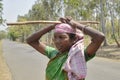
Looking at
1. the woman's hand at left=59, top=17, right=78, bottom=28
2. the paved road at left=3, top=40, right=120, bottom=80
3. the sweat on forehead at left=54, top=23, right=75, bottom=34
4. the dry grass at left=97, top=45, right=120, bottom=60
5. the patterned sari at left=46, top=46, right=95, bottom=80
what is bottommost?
the dry grass at left=97, top=45, right=120, bottom=60

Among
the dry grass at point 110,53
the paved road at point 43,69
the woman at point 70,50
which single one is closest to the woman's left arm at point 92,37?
the woman at point 70,50

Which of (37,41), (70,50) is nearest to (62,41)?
(70,50)

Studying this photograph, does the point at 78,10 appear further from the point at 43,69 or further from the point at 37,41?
the point at 37,41

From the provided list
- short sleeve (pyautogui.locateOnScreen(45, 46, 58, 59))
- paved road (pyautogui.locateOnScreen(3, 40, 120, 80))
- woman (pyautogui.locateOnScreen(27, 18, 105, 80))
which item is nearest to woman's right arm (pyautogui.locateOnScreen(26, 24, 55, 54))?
short sleeve (pyautogui.locateOnScreen(45, 46, 58, 59))

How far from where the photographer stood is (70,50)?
3.31 m

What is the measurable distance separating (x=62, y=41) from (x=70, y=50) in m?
0.11

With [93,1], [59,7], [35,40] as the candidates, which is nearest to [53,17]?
[59,7]

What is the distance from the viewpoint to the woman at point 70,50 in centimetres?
324

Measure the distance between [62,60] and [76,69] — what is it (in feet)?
0.61

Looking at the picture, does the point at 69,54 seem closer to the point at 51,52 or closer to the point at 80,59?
the point at 80,59

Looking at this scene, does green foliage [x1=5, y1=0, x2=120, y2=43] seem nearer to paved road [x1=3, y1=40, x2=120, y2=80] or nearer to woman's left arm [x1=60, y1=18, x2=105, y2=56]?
paved road [x1=3, y1=40, x2=120, y2=80]

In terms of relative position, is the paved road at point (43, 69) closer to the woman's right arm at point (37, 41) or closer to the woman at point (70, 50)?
the woman's right arm at point (37, 41)

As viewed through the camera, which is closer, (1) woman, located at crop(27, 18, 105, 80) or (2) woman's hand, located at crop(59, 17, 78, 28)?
(1) woman, located at crop(27, 18, 105, 80)

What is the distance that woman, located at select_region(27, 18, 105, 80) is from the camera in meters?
3.24
